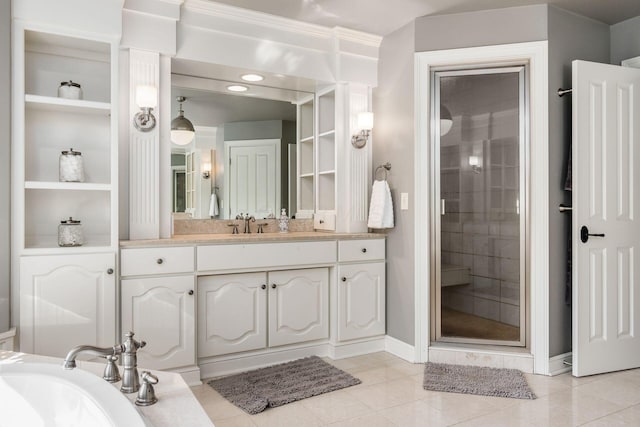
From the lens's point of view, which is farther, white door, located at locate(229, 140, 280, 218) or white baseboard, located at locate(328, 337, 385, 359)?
white door, located at locate(229, 140, 280, 218)

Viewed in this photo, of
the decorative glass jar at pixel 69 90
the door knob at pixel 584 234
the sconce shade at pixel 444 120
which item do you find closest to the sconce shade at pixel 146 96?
the decorative glass jar at pixel 69 90

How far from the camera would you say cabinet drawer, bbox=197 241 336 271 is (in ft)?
9.61

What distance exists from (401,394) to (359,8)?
8.24ft

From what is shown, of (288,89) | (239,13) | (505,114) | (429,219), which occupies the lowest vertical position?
(429,219)

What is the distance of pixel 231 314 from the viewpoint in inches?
121

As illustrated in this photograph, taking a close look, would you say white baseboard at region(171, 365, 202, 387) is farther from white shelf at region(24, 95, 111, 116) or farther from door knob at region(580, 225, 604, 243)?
door knob at region(580, 225, 604, 243)

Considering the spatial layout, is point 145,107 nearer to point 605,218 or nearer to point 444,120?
point 444,120

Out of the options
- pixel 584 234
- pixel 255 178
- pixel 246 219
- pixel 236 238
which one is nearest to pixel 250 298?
pixel 236 238

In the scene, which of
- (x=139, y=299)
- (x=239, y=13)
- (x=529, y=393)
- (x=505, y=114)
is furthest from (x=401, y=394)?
(x=239, y=13)

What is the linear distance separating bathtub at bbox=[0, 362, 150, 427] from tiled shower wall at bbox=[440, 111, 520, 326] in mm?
2477

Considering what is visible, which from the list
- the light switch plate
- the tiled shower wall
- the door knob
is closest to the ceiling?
the tiled shower wall

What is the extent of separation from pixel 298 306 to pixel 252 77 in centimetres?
173

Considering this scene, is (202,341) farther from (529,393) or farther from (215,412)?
(529,393)

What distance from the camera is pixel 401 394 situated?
8.99 ft
